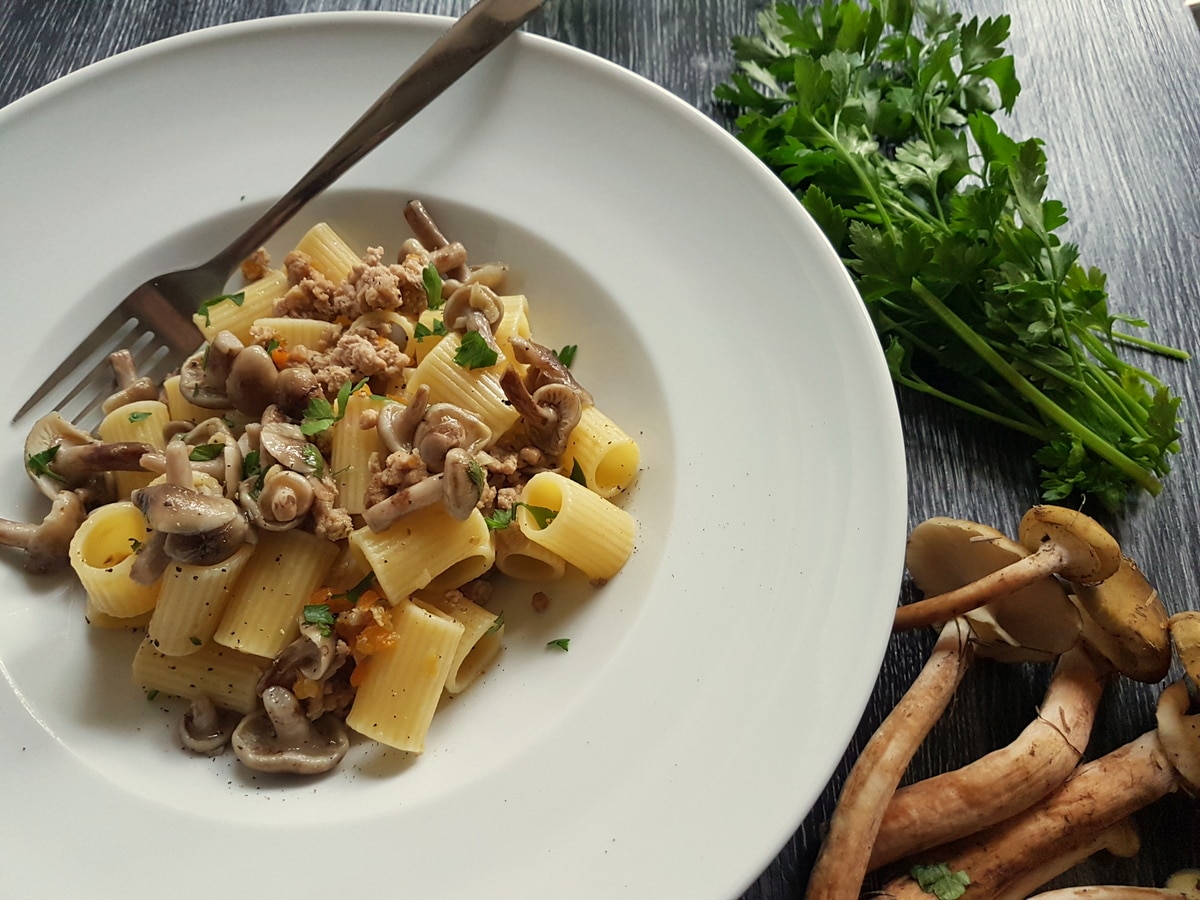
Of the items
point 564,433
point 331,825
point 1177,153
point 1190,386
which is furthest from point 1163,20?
point 331,825

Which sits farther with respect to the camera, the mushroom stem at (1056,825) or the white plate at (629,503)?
the mushroom stem at (1056,825)

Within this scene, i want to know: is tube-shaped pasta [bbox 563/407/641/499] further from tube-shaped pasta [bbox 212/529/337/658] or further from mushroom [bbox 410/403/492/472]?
tube-shaped pasta [bbox 212/529/337/658]

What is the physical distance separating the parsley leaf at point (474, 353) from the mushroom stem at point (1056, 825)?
1416mm

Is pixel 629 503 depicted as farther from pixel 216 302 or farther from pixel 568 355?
pixel 216 302

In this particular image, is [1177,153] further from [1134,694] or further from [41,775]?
[41,775]

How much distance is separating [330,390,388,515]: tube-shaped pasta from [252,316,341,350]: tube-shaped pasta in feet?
0.81

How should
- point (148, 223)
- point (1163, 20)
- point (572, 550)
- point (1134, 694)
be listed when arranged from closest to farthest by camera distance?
1. point (572, 550)
2. point (1134, 694)
3. point (148, 223)
4. point (1163, 20)

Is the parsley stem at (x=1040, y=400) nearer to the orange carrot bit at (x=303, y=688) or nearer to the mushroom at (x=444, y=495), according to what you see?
the mushroom at (x=444, y=495)

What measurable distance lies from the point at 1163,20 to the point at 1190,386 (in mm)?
1435

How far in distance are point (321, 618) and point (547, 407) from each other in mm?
671

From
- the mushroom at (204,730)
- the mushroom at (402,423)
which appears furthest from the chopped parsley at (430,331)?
the mushroom at (204,730)

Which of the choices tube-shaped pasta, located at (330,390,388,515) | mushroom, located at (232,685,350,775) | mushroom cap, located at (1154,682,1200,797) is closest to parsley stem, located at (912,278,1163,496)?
mushroom cap, located at (1154,682,1200,797)

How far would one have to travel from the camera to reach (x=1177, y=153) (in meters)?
2.80

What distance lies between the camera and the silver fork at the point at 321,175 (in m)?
2.34
